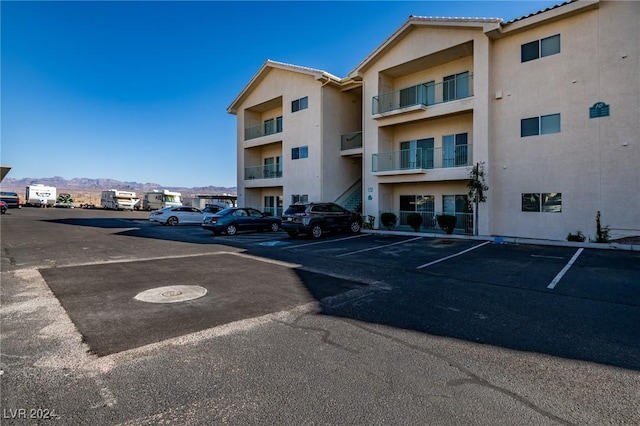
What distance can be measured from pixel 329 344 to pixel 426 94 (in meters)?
18.0

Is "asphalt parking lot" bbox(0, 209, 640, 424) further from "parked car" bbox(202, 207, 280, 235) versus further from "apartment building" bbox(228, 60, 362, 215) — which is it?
"apartment building" bbox(228, 60, 362, 215)

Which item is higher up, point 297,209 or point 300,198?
point 300,198

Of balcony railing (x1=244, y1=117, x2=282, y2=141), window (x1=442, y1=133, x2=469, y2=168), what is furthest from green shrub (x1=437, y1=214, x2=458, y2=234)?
balcony railing (x1=244, y1=117, x2=282, y2=141)

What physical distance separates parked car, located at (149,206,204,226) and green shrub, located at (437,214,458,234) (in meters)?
18.4

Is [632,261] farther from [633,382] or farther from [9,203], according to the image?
[9,203]

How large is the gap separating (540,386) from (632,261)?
965cm

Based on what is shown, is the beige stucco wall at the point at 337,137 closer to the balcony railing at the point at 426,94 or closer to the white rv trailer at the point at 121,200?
the balcony railing at the point at 426,94

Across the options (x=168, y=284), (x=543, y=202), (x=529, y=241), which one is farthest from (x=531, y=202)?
(x=168, y=284)

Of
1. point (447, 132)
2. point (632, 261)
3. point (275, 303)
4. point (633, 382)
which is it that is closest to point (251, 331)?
point (275, 303)

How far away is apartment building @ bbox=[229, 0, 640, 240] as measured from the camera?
13.4 metres

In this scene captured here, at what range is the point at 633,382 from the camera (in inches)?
133

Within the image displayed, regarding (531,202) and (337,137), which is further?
(337,137)

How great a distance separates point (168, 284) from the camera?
747 centimetres

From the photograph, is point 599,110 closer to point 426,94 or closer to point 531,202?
point 531,202
